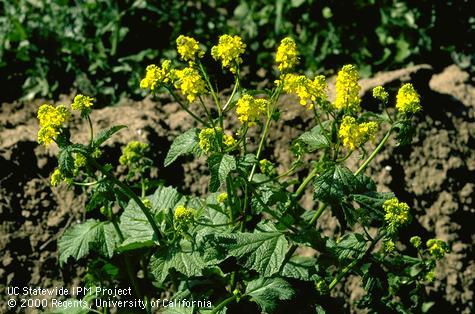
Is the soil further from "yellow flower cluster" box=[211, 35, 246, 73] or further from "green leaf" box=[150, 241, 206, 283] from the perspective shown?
"green leaf" box=[150, 241, 206, 283]

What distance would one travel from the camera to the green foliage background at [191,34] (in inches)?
217

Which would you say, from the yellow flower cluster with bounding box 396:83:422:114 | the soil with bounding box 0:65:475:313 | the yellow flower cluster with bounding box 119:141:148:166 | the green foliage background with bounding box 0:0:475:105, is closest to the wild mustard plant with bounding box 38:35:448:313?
the yellow flower cluster with bounding box 396:83:422:114

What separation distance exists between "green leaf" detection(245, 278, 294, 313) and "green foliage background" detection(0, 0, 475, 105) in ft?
8.95

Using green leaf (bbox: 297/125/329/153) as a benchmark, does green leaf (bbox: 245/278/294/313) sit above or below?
below

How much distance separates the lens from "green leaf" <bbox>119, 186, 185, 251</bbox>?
10.2 feet

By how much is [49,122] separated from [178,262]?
34.6 inches

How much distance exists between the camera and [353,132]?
273 cm

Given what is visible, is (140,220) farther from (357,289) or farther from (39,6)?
(39,6)

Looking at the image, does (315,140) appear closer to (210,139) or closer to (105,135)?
(210,139)

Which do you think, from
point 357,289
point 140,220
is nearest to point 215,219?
point 140,220

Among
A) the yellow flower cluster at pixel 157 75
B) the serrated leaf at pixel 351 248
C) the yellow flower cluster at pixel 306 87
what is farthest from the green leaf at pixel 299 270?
the yellow flower cluster at pixel 157 75

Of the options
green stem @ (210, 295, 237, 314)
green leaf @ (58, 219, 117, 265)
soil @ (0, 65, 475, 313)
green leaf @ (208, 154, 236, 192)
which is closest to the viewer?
green leaf @ (208, 154, 236, 192)

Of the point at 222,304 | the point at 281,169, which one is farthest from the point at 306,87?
the point at 281,169

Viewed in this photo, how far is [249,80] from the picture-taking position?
5.68 meters
